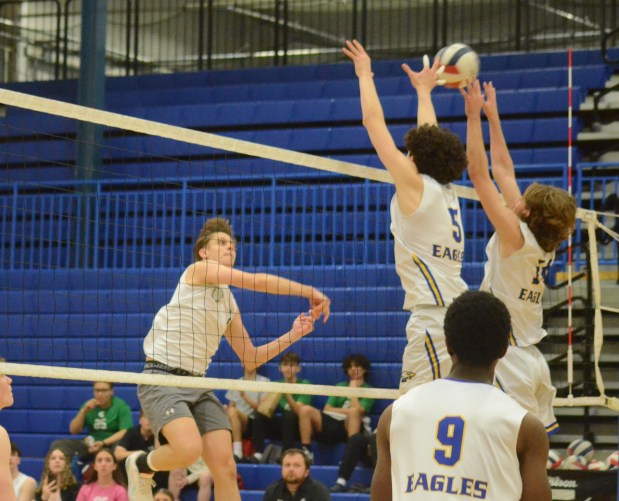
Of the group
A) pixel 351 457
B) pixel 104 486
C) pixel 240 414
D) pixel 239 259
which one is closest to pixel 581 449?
pixel 351 457

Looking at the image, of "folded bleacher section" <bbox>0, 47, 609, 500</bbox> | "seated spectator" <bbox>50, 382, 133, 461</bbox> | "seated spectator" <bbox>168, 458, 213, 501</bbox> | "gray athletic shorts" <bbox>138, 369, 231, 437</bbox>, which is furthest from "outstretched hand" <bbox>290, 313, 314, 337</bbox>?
"seated spectator" <bbox>50, 382, 133, 461</bbox>

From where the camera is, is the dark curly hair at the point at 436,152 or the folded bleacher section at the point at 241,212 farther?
the folded bleacher section at the point at 241,212

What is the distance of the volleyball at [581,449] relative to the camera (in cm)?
1072

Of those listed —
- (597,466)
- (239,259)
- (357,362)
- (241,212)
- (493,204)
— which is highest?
(241,212)

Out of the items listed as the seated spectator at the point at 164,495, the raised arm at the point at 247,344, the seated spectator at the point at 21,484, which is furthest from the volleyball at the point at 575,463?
the seated spectator at the point at 21,484

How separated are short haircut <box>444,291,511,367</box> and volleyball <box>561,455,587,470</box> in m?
6.63

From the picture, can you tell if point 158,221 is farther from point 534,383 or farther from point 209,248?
point 534,383

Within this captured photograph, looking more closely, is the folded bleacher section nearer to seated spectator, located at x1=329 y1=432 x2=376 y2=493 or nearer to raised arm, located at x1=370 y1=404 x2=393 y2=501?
seated spectator, located at x1=329 y1=432 x2=376 y2=493

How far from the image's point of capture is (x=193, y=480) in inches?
461

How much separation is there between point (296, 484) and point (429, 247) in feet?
15.9

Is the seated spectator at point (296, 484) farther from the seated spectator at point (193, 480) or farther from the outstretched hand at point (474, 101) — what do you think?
the outstretched hand at point (474, 101)

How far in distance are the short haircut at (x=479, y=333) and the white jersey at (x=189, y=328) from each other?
306cm

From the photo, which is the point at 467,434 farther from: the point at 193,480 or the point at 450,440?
the point at 193,480

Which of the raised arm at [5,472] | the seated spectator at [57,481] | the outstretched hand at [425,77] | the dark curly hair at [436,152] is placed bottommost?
the seated spectator at [57,481]
